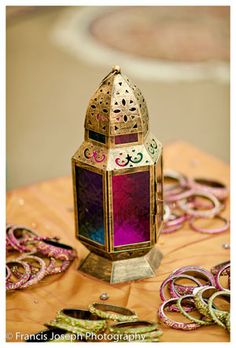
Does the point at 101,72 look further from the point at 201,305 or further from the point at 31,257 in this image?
the point at 201,305

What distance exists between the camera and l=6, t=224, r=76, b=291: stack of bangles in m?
1.50

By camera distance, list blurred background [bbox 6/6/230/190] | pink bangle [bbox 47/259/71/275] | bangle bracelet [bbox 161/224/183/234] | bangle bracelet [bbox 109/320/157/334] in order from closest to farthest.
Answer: bangle bracelet [bbox 109/320/157/334], pink bangle [bbox 47/259/71/275], bangle bracelet [bbox 161/224/183/234], blurred background [bbox 6/6/230/190]

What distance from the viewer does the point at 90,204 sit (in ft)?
4.70

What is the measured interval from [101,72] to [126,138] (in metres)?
1.84

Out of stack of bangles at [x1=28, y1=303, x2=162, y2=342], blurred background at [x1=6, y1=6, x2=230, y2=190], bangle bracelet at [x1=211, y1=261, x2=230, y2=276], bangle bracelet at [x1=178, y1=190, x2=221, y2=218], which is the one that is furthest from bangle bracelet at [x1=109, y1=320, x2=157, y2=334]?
blurred background at [x1=6, y1=6, x2=230, y2=190]

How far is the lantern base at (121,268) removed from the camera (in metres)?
1.48

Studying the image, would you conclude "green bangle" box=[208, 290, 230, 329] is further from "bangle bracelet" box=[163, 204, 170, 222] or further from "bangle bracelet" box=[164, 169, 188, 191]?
"bangle bracelet" box=[164, 169, 188, 191]

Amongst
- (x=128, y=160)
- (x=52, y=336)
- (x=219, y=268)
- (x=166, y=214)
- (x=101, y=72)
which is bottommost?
(x=52, y=336)

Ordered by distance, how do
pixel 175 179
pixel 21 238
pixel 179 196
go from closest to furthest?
pixel 21 238 < pixel 179 196 < pixel 175 179

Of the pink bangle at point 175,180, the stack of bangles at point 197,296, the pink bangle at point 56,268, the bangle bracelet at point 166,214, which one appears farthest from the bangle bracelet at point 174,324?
the pink bangle at point 175,180

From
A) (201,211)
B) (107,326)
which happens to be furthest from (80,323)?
(201,211)

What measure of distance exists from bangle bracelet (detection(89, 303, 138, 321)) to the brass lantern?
0.09 meters

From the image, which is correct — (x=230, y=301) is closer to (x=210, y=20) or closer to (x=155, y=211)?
(x=155, y=211)

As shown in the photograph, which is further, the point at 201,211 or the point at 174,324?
the point at 201,211
